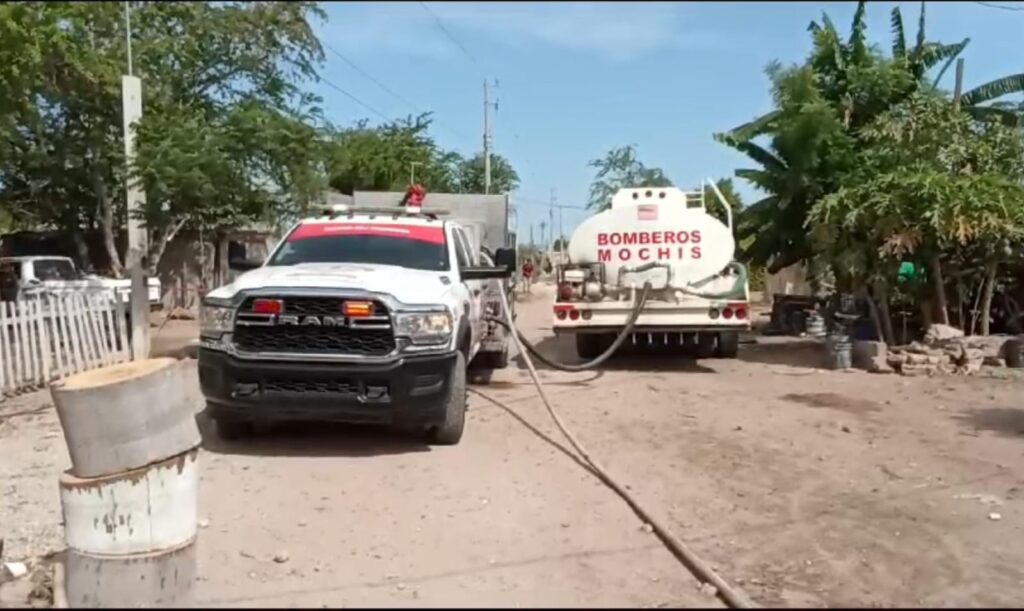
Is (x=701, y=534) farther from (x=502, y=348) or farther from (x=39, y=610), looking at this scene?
(x=502, y=348)

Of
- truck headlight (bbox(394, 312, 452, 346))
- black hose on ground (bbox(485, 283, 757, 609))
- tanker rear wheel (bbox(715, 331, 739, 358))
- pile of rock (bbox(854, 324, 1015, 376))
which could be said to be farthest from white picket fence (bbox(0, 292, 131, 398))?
pile of rock (bbox(854, 324, 1015, 376))

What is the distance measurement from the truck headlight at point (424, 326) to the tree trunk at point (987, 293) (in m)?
9.90

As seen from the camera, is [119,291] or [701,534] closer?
[701,534]

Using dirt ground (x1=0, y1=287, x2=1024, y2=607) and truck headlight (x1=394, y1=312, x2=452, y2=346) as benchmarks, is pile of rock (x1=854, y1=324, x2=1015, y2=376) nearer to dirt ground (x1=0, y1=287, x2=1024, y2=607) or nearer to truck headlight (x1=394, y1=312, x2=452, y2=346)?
dirt ground (x1=0, y1=287, x2=1024, y2=607)

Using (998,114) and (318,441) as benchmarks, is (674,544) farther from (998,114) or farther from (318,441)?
(998,114)

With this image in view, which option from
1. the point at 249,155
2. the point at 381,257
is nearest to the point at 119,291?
the point at 249,155

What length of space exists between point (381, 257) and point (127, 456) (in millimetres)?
4854

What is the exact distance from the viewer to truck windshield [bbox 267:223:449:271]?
368 inches

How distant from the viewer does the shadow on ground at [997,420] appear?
958cm

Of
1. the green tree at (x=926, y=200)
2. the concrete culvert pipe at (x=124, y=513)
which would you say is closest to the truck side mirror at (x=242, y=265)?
the concrete culvert pipe at (x=124, y=513)

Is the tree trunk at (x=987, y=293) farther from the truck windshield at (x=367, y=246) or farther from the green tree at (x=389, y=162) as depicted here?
the green tree at (x=389, y=162)

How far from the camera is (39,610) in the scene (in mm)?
4699

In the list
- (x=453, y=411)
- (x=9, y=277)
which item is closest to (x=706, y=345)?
(x=453, y=411)

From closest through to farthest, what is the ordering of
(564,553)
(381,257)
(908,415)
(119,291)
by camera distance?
(564,553) → (381,257) → (908,415) → (119,291)
